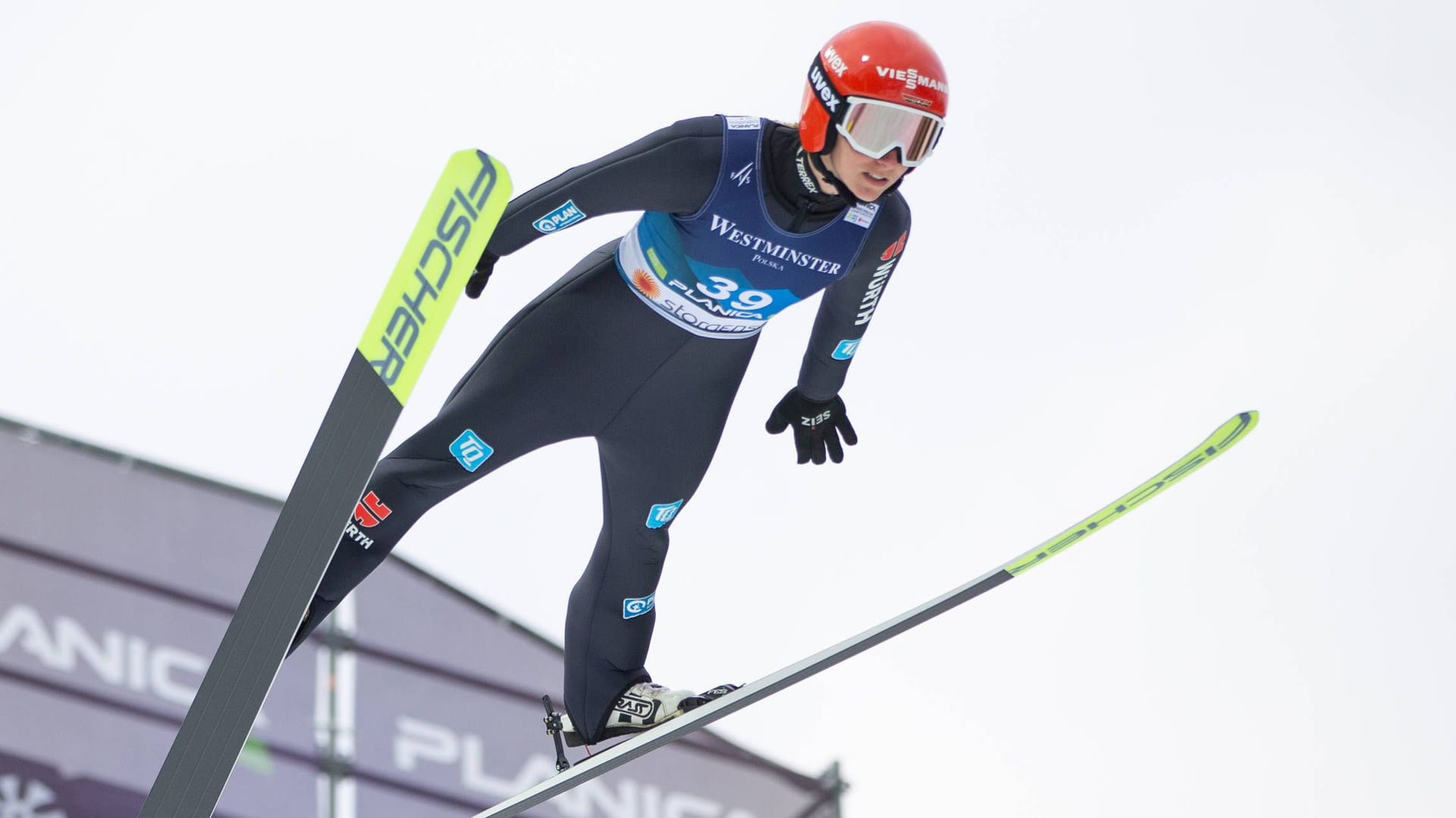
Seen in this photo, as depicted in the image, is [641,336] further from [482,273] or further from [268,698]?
[268,698]

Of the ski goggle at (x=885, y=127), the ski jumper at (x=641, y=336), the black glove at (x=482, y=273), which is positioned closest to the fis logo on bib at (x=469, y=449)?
the ski jumper at (x=641, y=336)

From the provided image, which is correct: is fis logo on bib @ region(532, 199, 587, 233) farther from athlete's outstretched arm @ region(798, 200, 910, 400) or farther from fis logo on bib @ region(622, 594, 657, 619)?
fis logo on bib @ region(622, 594, 657, 619)

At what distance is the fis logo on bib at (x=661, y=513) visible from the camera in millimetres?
3529

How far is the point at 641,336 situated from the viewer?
3.42m

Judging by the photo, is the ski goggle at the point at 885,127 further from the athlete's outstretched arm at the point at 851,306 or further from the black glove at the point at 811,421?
the black glove at the point at 811,421

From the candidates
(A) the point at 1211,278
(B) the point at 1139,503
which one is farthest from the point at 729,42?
(B) the point at 1139,503

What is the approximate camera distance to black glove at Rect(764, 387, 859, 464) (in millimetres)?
3842

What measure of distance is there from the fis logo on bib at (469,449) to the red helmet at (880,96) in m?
0.84

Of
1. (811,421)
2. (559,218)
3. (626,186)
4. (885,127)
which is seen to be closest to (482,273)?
(559,218)

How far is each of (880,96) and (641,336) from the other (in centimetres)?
68

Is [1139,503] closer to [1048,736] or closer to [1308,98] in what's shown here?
[1048,736]

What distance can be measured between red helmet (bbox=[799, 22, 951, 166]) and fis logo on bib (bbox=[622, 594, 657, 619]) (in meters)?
1.03

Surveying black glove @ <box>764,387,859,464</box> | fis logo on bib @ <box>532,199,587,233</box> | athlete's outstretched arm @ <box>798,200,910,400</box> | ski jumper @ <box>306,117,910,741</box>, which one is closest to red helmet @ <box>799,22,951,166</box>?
ski jumper @ <box>306,117,910,741</box>

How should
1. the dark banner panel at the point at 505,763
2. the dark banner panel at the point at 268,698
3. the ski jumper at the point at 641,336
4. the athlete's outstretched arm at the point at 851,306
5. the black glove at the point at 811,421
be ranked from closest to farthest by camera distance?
the ski jumper at the point at 641,336 → the athlete's outstretched arm at the point at 851,306 → the black glove at the point at 811,421 → the dark banner panel at the point at 268,698 → the dark banner panel at the point at 505,763
